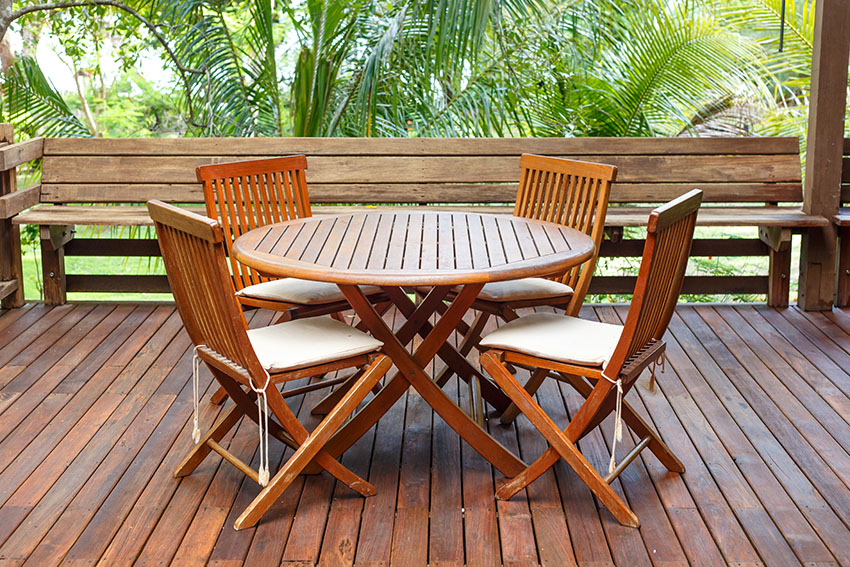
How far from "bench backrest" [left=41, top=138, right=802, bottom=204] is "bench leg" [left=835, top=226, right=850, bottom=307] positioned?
1.17ft

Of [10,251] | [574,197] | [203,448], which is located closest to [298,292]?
[203,448]

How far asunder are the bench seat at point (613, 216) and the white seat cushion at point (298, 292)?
134 centimetres

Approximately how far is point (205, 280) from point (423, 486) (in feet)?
3.23

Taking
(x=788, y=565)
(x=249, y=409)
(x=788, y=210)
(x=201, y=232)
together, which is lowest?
(x=788, y=565)

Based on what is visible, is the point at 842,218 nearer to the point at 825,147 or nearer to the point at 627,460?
the point at 825,147

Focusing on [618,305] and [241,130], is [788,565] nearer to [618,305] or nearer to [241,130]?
[618,305]

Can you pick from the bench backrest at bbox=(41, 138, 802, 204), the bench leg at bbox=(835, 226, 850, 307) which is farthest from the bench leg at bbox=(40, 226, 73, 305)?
the bench leg at bbox=(835, 226, 850, 307)

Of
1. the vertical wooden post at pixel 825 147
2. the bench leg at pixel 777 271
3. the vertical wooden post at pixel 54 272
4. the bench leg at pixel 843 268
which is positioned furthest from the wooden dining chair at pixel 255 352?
the bench leg at pixel 843 268

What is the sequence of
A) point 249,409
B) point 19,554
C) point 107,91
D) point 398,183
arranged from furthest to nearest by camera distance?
point 107,91 < point 398,183 < point 249,409 < point 19,554

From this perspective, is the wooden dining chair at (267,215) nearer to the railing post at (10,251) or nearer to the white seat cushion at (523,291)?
the white seat cushion at (523,291)

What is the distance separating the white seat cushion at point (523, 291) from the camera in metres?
3.17

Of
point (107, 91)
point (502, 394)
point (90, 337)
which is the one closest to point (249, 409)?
point (502, 394)

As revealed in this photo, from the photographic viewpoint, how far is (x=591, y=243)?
2934 millimetres

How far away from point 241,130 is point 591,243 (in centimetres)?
360
